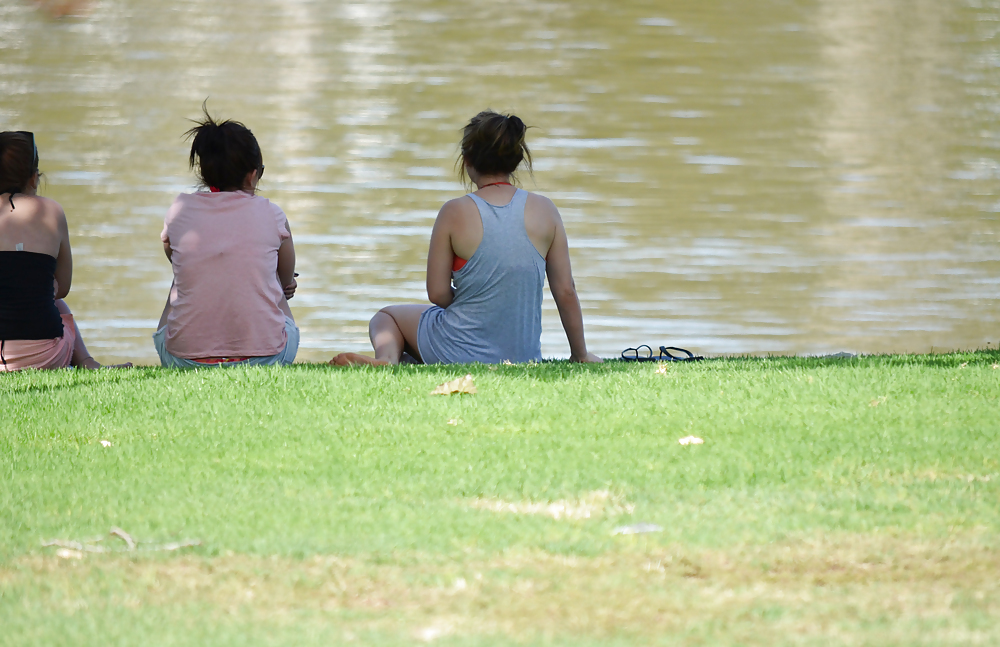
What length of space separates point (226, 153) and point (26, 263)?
78 cm

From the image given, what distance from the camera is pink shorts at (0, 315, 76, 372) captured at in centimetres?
404

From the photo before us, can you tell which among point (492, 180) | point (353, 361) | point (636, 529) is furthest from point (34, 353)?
point (636, 529)

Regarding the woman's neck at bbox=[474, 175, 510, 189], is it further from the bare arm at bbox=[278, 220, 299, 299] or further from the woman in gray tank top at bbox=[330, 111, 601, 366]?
the bare arm at bbox=[278, 220, 299, 299]

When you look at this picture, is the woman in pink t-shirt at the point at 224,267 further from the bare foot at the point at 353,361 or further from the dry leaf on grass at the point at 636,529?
the dry leaf on grass at the point at 636,529

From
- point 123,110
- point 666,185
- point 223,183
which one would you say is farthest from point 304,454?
point 123,110

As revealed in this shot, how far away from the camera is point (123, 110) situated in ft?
32.9

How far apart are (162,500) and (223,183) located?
1916 millimetres

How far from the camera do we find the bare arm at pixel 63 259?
416 centimetres

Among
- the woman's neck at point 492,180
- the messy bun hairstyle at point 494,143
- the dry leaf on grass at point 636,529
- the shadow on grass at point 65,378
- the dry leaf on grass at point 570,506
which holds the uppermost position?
the messy bun hairstyle at point 494,143

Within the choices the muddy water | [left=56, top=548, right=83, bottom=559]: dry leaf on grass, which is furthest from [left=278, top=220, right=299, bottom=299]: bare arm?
[left=56, top=548, right=83, bottom=559]: dry leaf on grass

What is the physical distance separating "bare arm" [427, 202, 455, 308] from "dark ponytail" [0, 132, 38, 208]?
138 centimetres

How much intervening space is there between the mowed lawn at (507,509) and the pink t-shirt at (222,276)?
1.65 feet

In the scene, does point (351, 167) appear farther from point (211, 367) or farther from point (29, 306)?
point (211, 367)

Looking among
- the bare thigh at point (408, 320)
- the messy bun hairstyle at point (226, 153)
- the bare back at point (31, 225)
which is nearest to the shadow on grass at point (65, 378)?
the bare back at point (31, 225)
